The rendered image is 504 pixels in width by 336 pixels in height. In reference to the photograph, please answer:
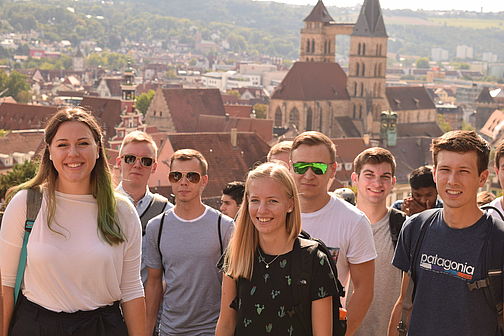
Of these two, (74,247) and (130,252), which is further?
(130,252)

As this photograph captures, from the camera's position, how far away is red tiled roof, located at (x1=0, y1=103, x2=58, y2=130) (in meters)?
64.1

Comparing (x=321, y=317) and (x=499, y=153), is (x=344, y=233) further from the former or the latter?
(x=499, y=153)

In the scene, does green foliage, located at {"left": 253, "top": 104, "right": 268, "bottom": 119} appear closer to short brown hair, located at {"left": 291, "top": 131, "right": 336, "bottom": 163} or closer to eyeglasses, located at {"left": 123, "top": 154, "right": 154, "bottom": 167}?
eyeglasses, located at {"left": 123, "top": 154, "right": 154, "bottom": 167}

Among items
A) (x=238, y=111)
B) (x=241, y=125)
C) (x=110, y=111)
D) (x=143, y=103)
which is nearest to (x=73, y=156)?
(x=110, y=111)

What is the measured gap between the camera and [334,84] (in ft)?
251

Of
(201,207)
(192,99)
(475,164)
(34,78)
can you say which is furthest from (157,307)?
(34,78)

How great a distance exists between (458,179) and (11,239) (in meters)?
1.98

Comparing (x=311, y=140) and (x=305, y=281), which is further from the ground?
(x=311, y=140)

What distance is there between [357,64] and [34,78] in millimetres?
74682

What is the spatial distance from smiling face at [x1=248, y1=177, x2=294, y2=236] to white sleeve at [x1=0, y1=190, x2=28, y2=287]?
1004 mm

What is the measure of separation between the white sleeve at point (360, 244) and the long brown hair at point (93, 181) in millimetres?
1275

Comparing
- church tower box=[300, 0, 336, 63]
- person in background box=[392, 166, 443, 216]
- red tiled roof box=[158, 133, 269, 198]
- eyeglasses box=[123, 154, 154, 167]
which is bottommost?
red tiled roof box=[158, 133, 269, 198]

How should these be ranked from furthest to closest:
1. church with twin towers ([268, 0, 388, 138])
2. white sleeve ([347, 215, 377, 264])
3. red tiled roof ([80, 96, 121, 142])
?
church with twin towers ([268, 0, 388, 138]) → red tiled roof ([80, 96, 121, 142]) → white sleeve ([347, 215, 377, 264])

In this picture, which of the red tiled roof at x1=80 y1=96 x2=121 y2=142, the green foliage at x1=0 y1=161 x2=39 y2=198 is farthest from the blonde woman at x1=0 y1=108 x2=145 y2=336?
the red tiled roof at x1=80 y1=96 x2=121 y2=142
